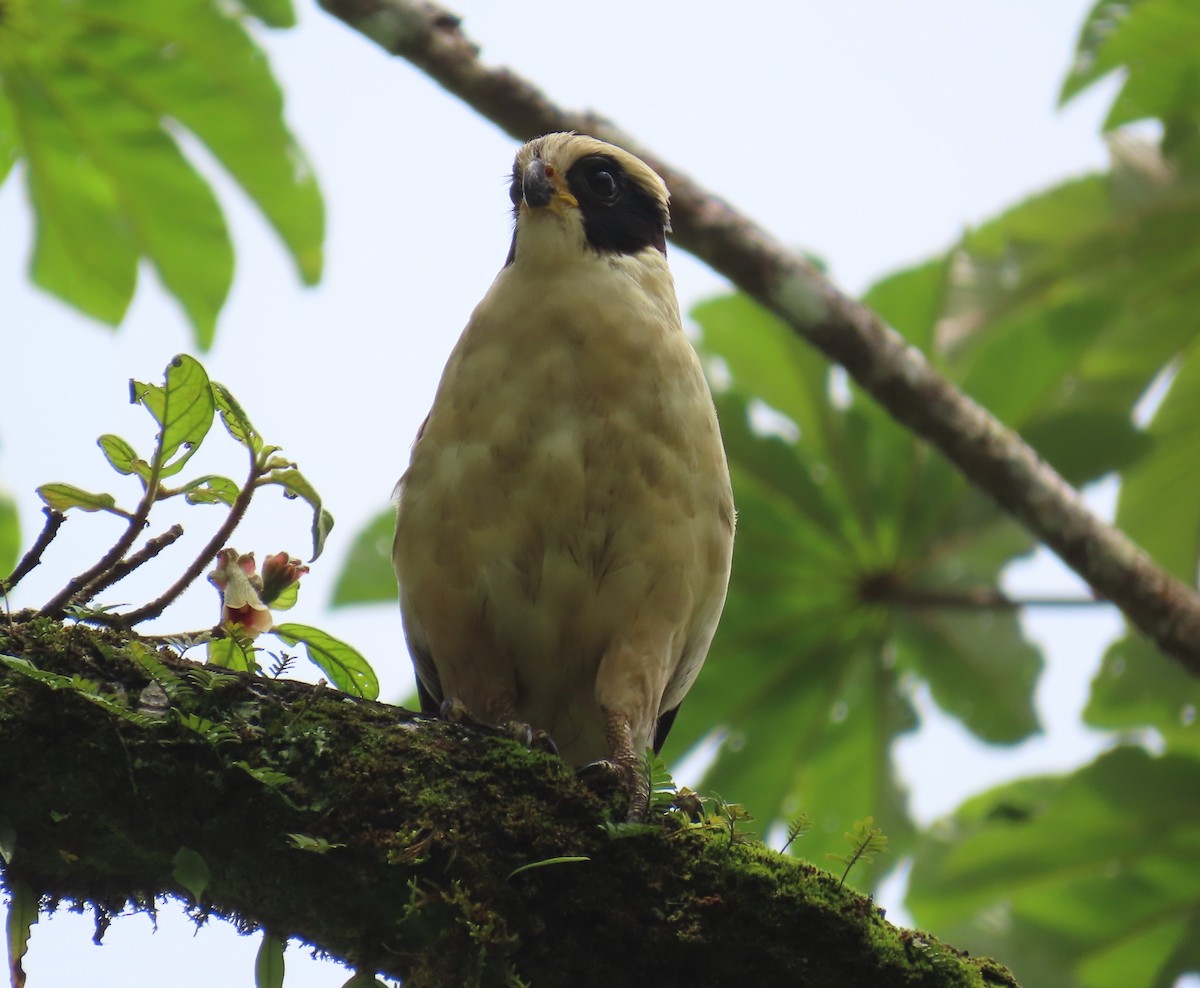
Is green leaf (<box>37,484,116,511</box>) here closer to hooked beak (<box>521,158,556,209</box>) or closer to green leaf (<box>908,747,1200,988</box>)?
hooked beak (<box>521,158,556,209</box>)

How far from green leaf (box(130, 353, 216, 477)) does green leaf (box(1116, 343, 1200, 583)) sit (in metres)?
4.16

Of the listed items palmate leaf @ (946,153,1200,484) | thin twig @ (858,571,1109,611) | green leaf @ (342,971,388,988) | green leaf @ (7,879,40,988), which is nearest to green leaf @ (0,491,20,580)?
green leaf @ (7,879,40,988)

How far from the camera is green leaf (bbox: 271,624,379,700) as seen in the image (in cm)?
286

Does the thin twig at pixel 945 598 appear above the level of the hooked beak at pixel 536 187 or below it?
above

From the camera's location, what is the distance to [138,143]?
4598mm

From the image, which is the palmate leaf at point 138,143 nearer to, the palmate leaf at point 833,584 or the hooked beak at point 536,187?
the hooked beak at point 536,187

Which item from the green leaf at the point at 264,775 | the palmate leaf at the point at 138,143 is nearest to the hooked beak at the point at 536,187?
the palmate leaf at the point at 138,143

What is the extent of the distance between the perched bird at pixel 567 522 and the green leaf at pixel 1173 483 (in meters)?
2.47

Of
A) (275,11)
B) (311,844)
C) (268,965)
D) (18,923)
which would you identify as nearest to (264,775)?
(311,844)

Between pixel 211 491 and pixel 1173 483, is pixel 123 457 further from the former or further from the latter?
pixel 1173 483

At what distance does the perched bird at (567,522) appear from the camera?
3.65 m

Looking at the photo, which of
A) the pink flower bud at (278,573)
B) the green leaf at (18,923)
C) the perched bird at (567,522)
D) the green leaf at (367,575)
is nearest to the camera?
the green leaf at (18,923)

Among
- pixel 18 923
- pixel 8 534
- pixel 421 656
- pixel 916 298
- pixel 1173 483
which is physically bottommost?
pixel 18 923

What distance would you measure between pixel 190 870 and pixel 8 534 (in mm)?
2565
